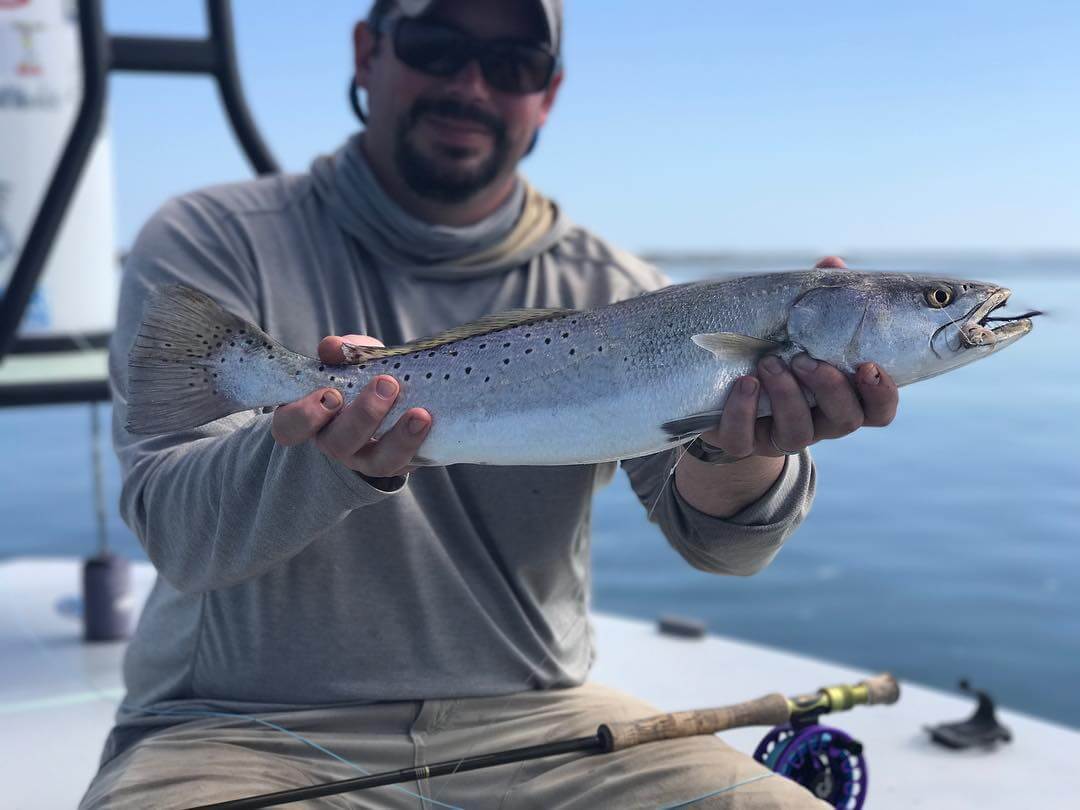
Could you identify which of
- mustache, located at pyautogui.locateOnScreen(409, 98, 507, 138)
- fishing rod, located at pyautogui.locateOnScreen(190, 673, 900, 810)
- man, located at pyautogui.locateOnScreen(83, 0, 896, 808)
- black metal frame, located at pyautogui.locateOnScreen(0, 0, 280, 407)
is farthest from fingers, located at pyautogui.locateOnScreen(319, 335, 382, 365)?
black metal frame, located at pyautogui.locateOnScreen(0, 0, 280, 407)

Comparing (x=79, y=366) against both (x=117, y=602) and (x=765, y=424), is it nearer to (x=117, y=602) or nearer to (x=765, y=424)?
(x=117, y=602)

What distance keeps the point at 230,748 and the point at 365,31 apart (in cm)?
247

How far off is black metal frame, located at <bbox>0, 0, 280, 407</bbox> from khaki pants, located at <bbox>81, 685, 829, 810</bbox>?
2.34 metres

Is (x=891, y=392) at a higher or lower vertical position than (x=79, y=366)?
higher

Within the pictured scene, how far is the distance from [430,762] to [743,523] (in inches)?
43.4

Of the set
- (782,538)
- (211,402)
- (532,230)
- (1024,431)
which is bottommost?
(1024,431)

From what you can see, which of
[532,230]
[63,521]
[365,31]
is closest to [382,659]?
[532,230]

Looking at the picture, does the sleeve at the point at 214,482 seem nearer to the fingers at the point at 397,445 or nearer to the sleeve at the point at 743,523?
the fingers at the point at 397,445

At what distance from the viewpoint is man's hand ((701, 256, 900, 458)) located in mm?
2451

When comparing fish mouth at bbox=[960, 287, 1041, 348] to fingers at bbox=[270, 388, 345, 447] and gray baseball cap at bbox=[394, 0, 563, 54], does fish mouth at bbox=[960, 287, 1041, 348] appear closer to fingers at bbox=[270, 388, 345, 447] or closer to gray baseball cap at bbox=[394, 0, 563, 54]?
fingers at bbox=[270, 388, 345, 447]

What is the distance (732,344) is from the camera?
247cm

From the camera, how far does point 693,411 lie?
98.2 inches

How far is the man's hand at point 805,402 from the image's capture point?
245 centimetres

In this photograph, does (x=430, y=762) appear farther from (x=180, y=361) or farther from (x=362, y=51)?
(x=362, y=51)
